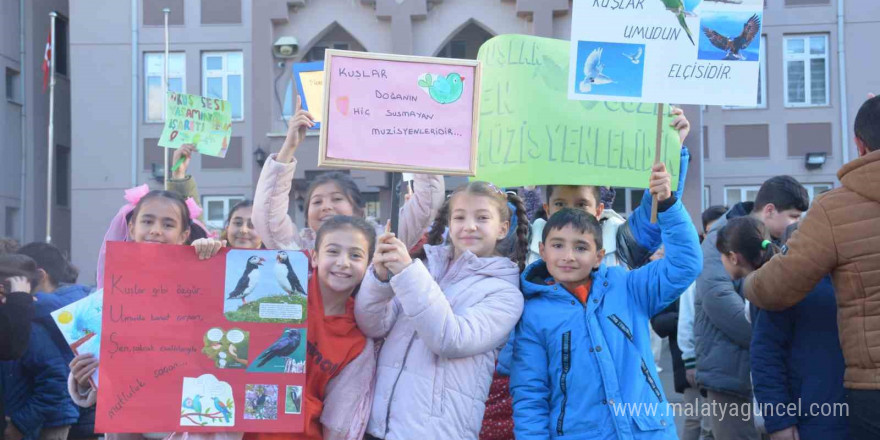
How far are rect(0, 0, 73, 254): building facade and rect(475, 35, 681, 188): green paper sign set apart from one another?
59.8 feet

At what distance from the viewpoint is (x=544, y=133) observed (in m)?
4.33

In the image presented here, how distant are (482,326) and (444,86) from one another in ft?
3.19

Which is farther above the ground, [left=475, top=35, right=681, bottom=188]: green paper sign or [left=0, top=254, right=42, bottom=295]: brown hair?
[left=475, top=35, right=681, bottom=188]: green paper sign

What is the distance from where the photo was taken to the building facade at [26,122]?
2042 cm

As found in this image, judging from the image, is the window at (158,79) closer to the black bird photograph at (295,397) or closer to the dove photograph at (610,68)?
the dove photograph at (610,68)

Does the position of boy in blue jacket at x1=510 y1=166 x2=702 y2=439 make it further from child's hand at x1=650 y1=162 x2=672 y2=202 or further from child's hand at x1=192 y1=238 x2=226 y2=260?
child's hand at x1=192 y1=238 x2=226 y2=260

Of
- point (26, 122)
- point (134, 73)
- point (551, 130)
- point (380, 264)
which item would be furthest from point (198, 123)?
point (26, 122)

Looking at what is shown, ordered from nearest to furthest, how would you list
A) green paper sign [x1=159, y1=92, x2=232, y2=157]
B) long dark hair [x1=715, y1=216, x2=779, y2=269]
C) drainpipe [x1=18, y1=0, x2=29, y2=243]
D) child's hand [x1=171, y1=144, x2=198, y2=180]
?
long dark hair [x1=715, y1=216, x2=779, y2=269], child's hand [x1=171, y1=144, x2=198, y2=180], green paper sign [x1=159, y1=92, x2=232, y2=157], drainpipe [x1=18, y1=0, x2=29, y2=243]

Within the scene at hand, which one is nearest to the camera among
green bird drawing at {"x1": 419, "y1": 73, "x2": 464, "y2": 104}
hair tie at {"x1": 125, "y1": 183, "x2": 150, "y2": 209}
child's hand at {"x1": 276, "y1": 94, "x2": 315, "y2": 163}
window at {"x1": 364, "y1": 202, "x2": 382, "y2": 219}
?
green bird drawing at {"x1": 419, "y1": 73, "x2": 464, "y2": 104}

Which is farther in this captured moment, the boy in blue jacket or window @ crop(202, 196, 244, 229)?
window @ crop(202, 196, 244, 229)

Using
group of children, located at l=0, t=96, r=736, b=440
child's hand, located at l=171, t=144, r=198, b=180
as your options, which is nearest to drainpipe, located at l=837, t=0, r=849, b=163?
child's hand, located at l=171, t=144, r=198, b=180

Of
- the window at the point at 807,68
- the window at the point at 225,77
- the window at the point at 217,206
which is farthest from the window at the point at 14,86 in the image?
the window at the point at 807,68

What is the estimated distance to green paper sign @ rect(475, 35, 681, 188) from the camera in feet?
14.0

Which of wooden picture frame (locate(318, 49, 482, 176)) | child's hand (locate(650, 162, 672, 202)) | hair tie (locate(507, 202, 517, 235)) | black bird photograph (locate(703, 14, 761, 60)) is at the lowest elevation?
hair tie (locate(507, 202, 517, 235))
